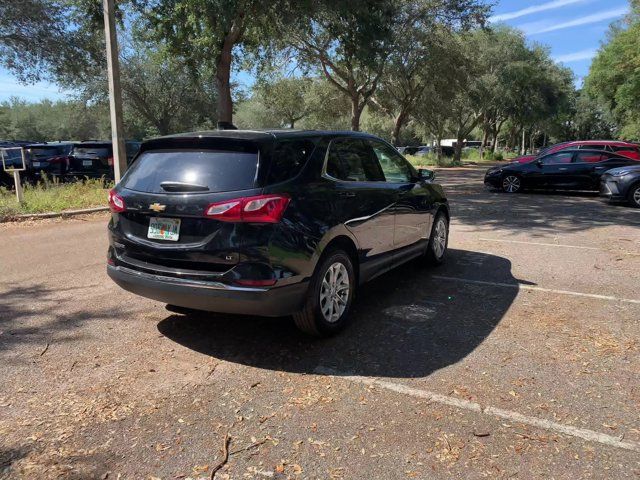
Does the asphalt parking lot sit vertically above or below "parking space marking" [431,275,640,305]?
below

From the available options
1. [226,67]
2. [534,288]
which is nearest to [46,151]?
[226,67]

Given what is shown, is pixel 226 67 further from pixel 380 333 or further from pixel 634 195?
pixel 380 333

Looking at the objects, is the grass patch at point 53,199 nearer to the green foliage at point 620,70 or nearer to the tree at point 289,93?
the tree at point 289,93

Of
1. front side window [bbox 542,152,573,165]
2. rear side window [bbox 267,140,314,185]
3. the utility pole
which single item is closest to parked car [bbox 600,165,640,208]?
front side window [bbox 542,152,573,165]

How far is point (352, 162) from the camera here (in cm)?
491

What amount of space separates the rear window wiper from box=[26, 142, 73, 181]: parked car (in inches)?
560

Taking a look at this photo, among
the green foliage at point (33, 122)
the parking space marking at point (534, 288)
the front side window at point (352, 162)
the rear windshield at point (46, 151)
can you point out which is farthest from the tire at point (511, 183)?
the green foliage at point (33, 122)

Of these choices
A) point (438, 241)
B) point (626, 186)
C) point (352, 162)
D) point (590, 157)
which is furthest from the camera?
point (590, 157)

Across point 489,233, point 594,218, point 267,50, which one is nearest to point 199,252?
point 489,233

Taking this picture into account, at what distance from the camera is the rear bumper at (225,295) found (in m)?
3.71

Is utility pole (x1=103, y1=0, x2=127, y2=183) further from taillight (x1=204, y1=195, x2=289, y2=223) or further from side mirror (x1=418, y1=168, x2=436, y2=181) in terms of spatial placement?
taillight (x1=204, y1=195, x2=289, y2=223)

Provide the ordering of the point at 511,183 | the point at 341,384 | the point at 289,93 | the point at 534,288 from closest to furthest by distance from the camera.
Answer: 1. the point at 341,384
2. the point at 534,288
3. the point at 511,183
4. the point at 289,93

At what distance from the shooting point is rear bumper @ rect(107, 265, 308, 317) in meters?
3.71

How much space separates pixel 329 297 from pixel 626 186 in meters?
12.0
